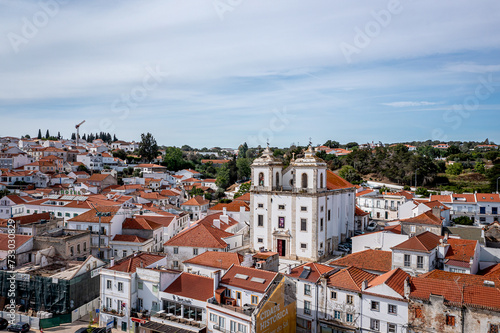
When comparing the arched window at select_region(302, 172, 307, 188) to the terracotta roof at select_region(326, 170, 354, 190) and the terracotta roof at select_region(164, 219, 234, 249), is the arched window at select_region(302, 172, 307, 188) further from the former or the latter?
the terracotta roof at select_region(164, 219, 234, 249)

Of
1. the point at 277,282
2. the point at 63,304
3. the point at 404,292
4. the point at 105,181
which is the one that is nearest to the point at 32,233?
the point at 63,304

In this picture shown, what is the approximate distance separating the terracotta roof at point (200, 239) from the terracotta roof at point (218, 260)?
14.7 feet

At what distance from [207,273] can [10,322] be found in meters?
14.6

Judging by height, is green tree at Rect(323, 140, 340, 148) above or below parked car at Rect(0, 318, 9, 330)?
above

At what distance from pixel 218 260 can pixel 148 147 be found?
10098cm

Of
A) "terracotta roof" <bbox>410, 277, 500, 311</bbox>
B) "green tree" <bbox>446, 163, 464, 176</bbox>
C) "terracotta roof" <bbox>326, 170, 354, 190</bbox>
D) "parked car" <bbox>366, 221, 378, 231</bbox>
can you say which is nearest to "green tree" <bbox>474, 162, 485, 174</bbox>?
"green tree" <bbox>446, 163, 464, 176</bbox>

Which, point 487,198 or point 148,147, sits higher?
point 148,147

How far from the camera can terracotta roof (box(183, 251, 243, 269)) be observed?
3030 cm

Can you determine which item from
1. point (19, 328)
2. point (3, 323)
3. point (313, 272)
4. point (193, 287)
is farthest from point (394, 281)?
point (3, 323)

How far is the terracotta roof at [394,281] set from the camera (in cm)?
2374

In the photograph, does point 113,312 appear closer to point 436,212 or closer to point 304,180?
point 304,180

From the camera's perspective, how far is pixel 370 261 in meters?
31.9

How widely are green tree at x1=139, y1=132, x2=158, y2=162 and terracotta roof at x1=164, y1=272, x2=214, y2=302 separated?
10321 cm

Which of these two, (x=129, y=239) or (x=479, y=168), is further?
(x=479, y=168)
